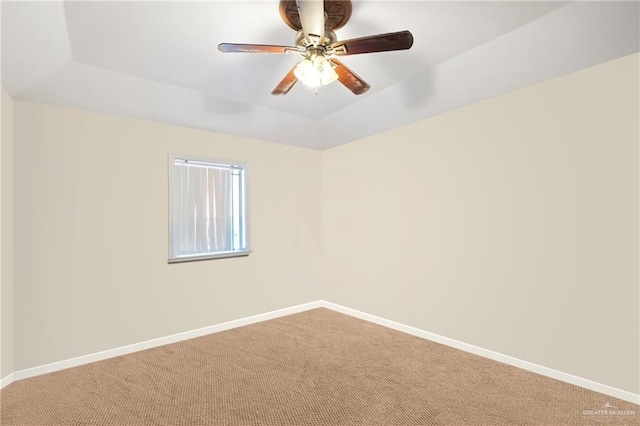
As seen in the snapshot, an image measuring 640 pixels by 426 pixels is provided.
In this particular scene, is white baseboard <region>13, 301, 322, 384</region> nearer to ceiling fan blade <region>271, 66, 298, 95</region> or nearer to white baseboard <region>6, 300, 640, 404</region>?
white baseboard <region>6, 300, 640, 404</region>

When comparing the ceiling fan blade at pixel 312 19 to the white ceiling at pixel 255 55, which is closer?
Result: the ceiling fan blade at pixel 312 19

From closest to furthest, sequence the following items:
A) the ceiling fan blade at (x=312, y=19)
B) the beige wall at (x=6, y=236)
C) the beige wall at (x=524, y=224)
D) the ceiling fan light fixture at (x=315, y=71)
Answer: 1. the ceiling fan blade at (x=312, y=19)
2. the ceiling fan light fixture at (x=315, y=71)
3. the beige wall at (x=524, y=224)
4. the beige wall at (x=6, y=236)

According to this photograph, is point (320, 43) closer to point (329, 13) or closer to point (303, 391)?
point (329, 13)

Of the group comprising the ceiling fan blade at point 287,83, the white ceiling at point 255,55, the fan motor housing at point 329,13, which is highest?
the fan motor housing at point 329,13

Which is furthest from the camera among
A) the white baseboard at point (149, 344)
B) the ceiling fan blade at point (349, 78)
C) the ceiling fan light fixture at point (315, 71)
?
the white baseboard at point (149, 344)

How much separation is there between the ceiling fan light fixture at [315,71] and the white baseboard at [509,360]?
105 inches

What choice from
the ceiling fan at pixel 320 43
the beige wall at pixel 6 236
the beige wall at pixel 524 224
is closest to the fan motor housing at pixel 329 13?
the ceiling fan at pixel 320 43

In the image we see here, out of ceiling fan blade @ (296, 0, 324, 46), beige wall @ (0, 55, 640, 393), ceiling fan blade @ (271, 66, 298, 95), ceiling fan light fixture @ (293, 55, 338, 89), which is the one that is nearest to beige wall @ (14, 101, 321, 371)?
beige wall @ (0, 55, 640, 393)

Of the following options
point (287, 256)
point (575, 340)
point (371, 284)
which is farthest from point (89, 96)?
point (575, 340)

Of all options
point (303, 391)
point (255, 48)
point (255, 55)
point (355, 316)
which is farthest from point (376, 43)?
point (355, 316)

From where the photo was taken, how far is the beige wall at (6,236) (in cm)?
243

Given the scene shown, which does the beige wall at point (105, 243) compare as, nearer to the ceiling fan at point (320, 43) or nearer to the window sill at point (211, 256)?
the window sill at point (211, 256)

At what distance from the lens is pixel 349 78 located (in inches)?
91.8

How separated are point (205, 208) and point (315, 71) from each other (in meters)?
2.23
